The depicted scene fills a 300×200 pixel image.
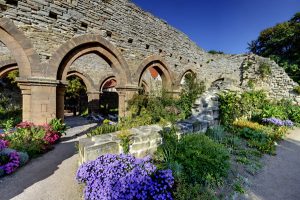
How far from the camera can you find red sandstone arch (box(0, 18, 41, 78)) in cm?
456

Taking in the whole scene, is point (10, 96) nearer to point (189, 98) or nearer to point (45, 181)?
point (45, 181)

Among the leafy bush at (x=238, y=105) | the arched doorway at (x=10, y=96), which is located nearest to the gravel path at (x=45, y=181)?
the leafy bush at (x=238, y=105)

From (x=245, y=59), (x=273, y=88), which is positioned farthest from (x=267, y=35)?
(x=273, y=88)

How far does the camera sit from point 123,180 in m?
2.36

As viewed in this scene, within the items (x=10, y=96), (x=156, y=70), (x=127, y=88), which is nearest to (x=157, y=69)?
(x=156, y=70)

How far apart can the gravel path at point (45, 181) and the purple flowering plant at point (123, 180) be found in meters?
0.53

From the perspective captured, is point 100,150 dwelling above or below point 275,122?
below

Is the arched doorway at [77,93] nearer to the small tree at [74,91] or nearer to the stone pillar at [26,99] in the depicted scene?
the small tree at [74,91]

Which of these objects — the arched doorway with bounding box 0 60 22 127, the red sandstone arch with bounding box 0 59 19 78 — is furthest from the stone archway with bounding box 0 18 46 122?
the arched doorway with bounding box 0 60 22 127

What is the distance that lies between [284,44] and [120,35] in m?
19.2

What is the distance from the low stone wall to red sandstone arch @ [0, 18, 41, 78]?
340cm

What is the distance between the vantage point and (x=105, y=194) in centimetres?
223

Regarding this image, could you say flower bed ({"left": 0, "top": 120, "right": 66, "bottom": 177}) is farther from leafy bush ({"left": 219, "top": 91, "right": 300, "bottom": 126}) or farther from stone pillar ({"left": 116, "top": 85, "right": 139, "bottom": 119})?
leafy bush ({"left": 219, "top": 91, "right": 300, "bottom": 126})

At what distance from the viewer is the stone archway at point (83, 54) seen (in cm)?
540
